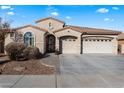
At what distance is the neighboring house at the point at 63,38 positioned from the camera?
1135 inches

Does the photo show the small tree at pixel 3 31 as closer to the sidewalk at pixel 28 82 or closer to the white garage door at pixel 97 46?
the white garage door at pixel 97 46

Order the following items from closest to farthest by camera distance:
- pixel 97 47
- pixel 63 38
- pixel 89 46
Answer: pixel 63 38, pixel 89 46, pixel 97 47

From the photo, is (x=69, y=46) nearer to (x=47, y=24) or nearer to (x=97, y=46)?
(x=97, y=46)

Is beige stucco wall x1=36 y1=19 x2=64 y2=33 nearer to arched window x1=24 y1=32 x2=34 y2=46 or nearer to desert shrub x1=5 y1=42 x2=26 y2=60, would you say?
arched window x1=24 y1=32 x2=34 y2=46

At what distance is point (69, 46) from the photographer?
30141 millimetres

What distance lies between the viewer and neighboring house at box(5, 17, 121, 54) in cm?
2883

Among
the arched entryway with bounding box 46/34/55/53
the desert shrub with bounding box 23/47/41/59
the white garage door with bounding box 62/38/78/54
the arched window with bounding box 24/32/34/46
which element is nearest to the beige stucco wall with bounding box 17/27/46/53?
the arched window with bounding box 24/32/34/46

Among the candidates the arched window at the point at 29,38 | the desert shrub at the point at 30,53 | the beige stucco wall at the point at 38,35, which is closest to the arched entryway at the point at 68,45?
the beige stucco wall at the point at 38,35

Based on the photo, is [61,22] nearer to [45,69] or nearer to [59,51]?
[59,51]

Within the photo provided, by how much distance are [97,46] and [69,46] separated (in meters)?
3.29

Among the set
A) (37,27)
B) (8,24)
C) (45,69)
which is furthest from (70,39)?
(45,69)

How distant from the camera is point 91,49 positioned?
30.6 meters

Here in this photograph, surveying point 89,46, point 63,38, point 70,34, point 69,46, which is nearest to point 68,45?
point 69,46
